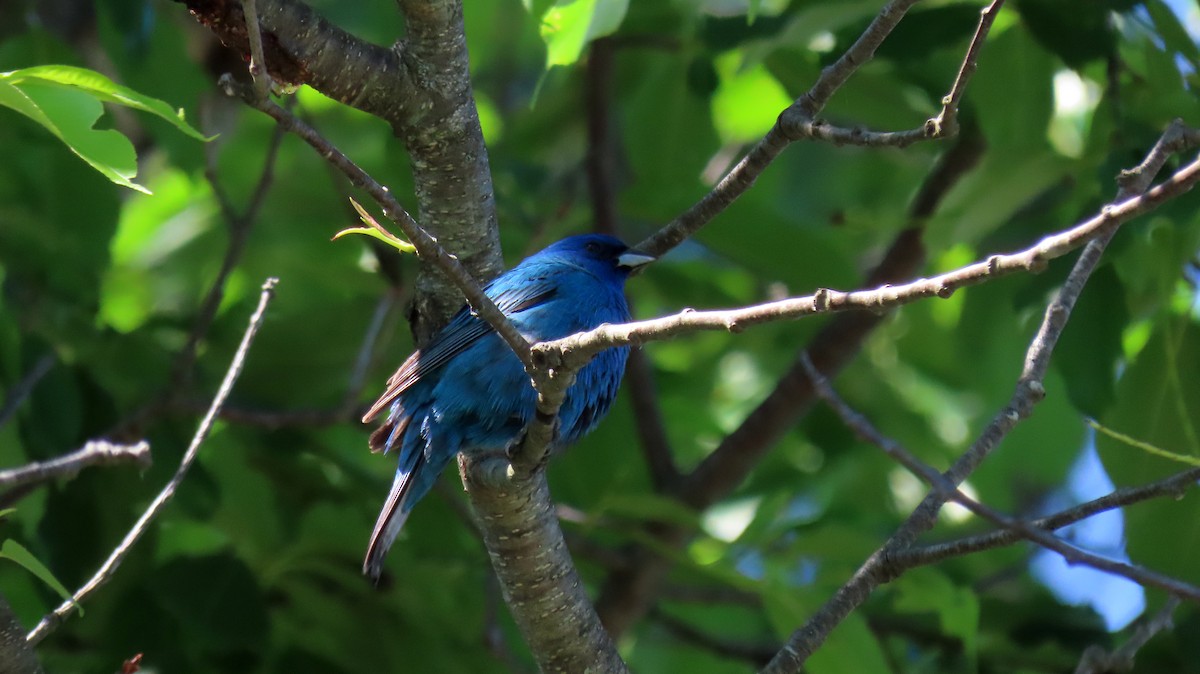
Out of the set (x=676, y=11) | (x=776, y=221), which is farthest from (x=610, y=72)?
(x=776, y=221)

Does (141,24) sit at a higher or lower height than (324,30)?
higher

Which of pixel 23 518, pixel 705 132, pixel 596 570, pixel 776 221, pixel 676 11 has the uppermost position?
pixel 676 11

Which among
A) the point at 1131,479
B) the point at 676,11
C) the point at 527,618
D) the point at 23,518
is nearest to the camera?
the point at 527,618

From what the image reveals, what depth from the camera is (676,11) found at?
5.18 metres

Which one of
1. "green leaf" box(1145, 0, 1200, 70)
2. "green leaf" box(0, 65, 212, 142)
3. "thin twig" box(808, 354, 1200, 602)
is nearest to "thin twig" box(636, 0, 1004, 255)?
"thin twig" box(808, 354, 1200, 602)

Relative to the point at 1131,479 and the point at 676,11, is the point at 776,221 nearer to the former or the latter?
the point at 676,11

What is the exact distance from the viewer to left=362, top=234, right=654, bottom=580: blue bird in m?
4.09

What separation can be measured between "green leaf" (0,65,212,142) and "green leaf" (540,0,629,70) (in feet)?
3.43

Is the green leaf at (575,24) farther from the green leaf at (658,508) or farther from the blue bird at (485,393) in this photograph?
the green leaf at (658,508)

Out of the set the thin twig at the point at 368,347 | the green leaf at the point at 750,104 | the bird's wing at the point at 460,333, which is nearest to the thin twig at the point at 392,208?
the bird's wing at the point at 460,333

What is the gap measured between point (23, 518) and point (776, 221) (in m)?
2.62

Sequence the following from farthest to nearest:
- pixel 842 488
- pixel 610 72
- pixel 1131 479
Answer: pixel 842 488
pixel 610 72
pixel 1131 479

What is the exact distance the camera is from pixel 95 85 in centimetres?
228

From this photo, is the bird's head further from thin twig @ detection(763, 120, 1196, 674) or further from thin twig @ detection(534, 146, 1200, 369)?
thin twig @ detection(534, 146, 1200, 369)
